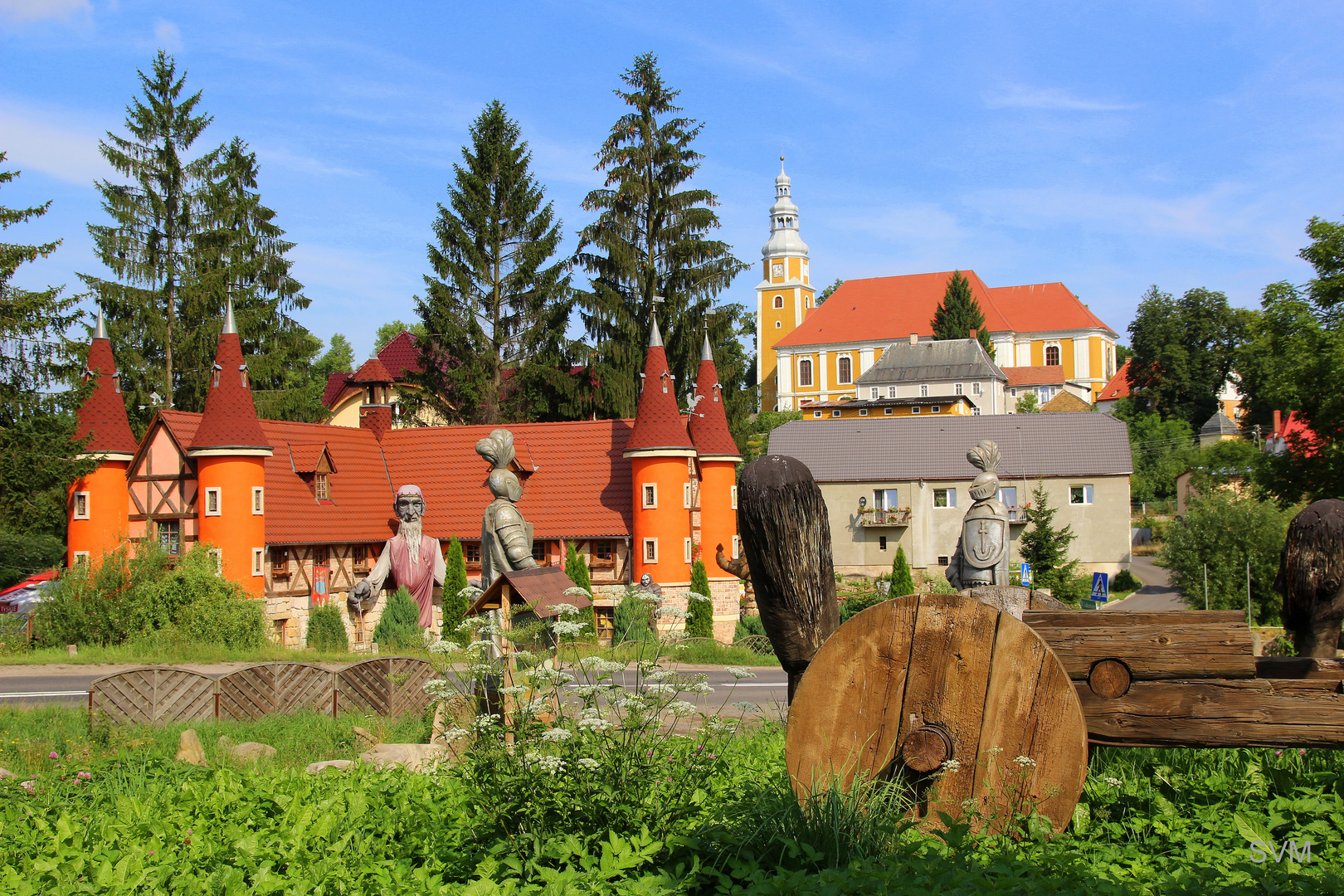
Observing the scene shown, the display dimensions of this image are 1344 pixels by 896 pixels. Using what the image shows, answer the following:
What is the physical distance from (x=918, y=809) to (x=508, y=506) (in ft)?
23.6

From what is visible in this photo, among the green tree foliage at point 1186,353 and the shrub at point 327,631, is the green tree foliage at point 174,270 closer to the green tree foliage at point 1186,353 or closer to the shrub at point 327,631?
the shrub at point 327,631

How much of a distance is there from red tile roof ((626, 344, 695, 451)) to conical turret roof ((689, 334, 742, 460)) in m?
1.43

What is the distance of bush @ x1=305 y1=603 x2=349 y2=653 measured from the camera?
2547 cm

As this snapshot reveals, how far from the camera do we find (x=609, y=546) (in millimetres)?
30875

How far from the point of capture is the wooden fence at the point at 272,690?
438 inches

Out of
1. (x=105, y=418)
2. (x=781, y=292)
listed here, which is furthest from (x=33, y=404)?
(x=781, y=292)

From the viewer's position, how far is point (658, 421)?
30219mm

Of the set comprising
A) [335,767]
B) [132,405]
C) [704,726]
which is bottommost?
[335,767]

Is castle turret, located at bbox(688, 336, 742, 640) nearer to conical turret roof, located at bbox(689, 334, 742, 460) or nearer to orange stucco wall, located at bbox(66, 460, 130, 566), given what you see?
conical turret roof, located at bbox(689, 334, 742, 460)

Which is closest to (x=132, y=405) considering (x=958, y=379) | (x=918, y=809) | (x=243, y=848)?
(x=243, y=848)

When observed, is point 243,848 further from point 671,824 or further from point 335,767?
point 335,767

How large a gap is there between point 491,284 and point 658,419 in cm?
1134

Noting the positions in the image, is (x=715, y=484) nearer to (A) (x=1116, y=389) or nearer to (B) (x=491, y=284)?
(B) (x=491, y=284)

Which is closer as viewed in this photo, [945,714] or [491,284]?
[945,714]
